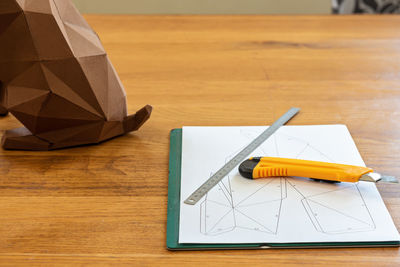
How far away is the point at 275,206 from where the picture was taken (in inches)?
22.9

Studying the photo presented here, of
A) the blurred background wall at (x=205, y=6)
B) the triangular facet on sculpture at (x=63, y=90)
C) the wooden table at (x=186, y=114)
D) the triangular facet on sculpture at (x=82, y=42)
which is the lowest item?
the blurred background wall at (x=205, y=6)

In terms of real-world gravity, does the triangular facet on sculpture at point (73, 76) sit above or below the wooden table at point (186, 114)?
above

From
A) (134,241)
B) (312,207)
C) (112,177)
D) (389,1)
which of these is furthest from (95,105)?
(389,1)

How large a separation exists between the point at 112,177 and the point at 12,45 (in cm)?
23

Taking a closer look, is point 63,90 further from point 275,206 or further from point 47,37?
point 275,206

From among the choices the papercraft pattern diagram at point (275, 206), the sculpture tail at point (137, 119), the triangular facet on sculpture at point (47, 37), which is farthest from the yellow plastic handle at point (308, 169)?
the triangular facet on sculpture at point (47, 37)

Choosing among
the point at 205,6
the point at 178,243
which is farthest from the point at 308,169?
the point at 205,6

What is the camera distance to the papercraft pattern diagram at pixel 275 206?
1.80 feet

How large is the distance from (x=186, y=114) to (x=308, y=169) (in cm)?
27

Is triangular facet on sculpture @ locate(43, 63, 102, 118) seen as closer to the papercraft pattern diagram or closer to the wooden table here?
the wooden table

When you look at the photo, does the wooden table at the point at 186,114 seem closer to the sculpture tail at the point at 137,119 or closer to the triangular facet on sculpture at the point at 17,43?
the sculpture tail at the point at 137,119

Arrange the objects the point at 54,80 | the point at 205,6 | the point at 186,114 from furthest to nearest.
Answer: the point at 205,6 < the point at 186,114 < the point at 54,80

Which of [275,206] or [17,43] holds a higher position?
[17,43]

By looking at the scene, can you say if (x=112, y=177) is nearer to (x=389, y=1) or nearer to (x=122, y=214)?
(x=122, y=214)
